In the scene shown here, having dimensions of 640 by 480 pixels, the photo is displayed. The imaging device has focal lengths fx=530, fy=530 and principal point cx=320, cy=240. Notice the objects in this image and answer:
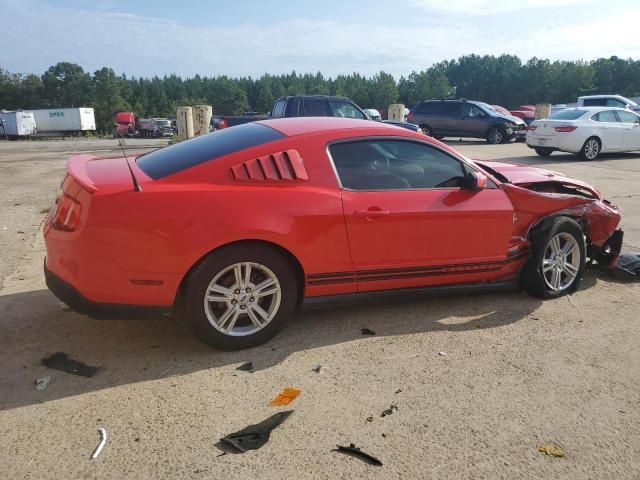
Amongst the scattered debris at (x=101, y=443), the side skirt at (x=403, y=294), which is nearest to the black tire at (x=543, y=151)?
the side skirt at (x=403, y=294)

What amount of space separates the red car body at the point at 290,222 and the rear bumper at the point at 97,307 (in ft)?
0.04

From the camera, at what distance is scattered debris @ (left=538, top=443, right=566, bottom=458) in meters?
2.62

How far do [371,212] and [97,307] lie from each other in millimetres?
1913

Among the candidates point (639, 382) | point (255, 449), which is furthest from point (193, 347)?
point (639, 382)

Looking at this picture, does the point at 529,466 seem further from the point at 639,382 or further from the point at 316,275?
the point at 316,275

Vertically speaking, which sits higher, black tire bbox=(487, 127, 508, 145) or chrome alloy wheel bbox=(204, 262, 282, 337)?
black tire bbox=(487, 127, 508, 145)

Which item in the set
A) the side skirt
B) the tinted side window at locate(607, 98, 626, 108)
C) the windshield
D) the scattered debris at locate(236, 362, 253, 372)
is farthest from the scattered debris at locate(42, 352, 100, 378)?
the tinted side window at locate(607, 98, 626, 108)

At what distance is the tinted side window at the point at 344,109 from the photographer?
14.4 metres

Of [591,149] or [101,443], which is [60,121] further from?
[101,443]

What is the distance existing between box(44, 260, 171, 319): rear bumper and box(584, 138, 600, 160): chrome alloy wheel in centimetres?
1504

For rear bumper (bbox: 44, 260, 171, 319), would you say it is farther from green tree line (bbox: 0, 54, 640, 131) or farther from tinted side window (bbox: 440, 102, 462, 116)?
green tree line (bbox: 0, 54, 640, 131)

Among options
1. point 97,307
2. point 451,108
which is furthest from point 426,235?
point 451,108

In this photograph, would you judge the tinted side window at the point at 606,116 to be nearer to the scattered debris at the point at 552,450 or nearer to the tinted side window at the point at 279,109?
the tinted side window at the point at 279,109

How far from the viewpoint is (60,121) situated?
54781 millimetres
